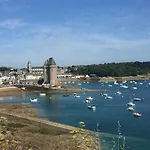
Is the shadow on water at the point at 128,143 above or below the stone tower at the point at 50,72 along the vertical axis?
below

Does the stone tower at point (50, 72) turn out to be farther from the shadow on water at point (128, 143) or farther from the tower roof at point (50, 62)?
the shadow on water at point (128, 143)

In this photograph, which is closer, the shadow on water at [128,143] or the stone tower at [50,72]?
the shadow on water at [128,143]

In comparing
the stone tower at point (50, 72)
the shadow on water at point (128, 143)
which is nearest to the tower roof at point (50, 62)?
the stone tower at point (50, 72)

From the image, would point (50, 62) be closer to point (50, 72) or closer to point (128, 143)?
point (50, 72)

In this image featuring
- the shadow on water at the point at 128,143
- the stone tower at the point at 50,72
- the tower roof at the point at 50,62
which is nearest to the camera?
the shadow on water at the point at 128,143

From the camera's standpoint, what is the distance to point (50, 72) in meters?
76.0

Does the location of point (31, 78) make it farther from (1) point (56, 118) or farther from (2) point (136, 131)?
(2) point (136, 131)

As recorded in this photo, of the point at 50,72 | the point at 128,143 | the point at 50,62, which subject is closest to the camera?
the point at 128,143

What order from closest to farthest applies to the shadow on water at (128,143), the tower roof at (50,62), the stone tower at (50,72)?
1. the shadow on water at (128,143)
2. the stone tower at (50,72)
3. the tower roof at (50,62)

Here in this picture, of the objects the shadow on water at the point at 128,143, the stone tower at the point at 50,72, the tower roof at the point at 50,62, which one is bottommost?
the shadow on water at the point at 128,143

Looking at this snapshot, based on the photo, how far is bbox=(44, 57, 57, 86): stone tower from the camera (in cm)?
7602

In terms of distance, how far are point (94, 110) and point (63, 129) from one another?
14.3 meters

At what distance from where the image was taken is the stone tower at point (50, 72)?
76019 millimetres

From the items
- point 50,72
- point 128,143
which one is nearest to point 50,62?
point 50,72
